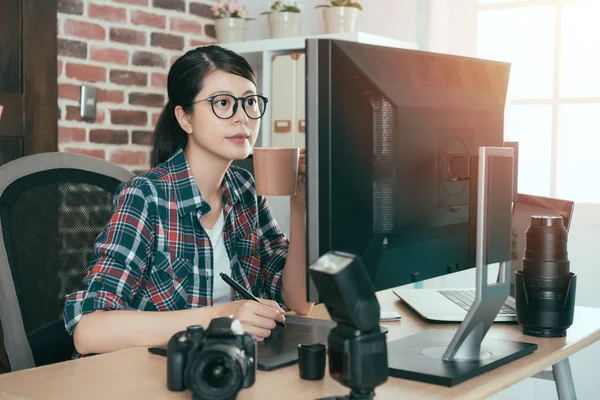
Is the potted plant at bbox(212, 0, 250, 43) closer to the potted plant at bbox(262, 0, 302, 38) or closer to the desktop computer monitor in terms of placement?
the potted plant at bbox(262, 0, 302, 38)

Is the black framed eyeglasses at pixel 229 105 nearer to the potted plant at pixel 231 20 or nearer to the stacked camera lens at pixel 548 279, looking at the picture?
the stacked camera lens at pixel 548 279

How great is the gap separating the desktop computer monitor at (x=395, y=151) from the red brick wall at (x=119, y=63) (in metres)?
2.07

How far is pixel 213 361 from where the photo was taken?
3.26 feet

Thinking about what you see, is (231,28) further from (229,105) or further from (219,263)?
(219,263)

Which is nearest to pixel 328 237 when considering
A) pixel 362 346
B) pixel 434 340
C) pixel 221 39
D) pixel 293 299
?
pixel 362 346

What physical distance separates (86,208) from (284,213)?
1651mm

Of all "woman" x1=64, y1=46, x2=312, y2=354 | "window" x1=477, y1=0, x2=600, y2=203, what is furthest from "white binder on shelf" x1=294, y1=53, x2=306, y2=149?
"woman" x1=64, y1=46, x2=312, y2=354

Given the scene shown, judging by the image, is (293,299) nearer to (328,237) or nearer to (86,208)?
(86,208)

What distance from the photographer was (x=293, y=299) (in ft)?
5.69

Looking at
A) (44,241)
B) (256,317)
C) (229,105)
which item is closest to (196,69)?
(229,105)

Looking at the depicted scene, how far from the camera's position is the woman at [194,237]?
1384 millimetres

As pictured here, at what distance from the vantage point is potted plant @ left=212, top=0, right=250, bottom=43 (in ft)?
11.3

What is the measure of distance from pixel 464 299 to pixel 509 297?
100mm

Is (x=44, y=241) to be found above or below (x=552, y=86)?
below
